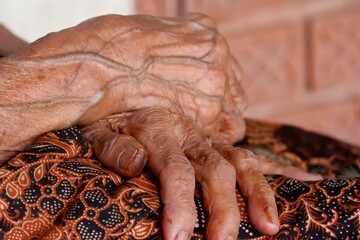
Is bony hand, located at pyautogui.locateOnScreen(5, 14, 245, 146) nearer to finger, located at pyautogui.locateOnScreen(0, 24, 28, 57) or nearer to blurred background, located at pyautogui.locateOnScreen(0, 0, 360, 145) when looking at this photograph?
finger, located at pyautogui.locateOnScreen(0, 24, 28, 57)

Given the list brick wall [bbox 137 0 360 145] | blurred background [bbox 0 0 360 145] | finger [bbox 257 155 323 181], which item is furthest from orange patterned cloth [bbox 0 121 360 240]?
brick wall [bbox 137 0 360 145]

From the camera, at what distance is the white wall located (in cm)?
277

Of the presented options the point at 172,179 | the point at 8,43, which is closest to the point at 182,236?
the point at 172,179

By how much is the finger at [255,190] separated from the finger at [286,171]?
0.40ft

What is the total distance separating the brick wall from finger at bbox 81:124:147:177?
214 centimetres

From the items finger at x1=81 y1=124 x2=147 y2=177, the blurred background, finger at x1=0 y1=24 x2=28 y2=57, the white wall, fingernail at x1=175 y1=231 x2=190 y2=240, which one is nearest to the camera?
fingernail at x1=175 y1=231 x2=190 y2=240

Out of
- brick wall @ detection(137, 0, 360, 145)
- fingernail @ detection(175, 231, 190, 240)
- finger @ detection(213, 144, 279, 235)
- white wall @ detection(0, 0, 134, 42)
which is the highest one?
fingernail @ detection(175, 231, 190, 240)

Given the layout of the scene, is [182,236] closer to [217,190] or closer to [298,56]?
[217,190]

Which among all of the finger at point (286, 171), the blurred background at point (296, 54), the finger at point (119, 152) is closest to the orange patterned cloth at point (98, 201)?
the finger at point (119, 152)

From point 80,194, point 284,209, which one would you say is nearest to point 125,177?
point 80,194

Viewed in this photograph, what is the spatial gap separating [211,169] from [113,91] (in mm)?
226

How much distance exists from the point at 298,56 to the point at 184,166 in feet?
8.35

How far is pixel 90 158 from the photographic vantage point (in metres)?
1.40

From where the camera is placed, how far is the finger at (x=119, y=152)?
1323 mm
